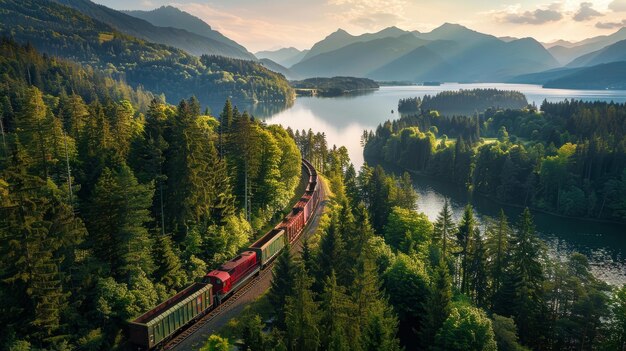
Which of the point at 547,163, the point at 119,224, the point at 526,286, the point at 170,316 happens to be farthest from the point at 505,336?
the point at 547,163

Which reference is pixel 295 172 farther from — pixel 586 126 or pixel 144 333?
pixel 586 126

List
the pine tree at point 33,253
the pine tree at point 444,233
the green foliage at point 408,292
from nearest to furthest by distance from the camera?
the pine tree at point 33,253
the green foliage at point 408,292
the pine tree at point 444,233

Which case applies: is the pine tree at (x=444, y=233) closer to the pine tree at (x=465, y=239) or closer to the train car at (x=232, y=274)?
the pine tree at (x=465, y=239)

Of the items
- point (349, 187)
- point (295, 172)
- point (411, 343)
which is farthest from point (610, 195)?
point (411, 343)

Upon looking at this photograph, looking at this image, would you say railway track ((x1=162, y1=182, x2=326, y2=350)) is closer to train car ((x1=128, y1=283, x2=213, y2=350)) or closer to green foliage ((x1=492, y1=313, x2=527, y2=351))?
train car ((x1=128, y1=283, x2=213, y2=350))

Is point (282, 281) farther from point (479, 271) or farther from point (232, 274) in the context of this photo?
point (479, 271)

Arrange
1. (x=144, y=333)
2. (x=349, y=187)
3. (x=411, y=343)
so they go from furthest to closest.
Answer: (x=349, y=187), (x=411, y=343), (x=144, y=333)

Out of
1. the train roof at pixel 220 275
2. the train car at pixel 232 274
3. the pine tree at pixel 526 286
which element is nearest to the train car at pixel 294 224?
the train car at pixel 232 274
